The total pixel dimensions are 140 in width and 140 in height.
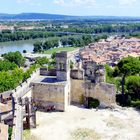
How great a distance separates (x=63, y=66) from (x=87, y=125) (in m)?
7.27

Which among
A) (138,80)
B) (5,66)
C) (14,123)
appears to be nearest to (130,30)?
(5,66)

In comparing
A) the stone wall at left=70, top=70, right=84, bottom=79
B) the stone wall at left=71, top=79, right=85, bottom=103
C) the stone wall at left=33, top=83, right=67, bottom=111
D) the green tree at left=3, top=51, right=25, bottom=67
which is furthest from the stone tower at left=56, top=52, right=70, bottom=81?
the green tree at left=3, top=51, right=25, bottom=67

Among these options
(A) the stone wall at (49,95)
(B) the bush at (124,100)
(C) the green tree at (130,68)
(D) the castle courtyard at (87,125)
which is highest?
(C) the green tree at (130,68)

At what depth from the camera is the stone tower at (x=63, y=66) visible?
32.8m

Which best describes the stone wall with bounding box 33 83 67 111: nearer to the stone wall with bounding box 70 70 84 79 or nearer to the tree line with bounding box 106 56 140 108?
the stone wall with bounding box 70 70 84 79

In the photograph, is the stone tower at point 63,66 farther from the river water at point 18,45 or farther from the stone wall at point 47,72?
the river water at point 18,45

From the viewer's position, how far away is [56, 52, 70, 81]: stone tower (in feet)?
108

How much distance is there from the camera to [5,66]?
54000 millimetres

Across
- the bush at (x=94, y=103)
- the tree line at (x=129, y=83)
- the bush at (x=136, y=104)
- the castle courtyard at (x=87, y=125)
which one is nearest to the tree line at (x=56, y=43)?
Answer: the tree line at (x=129, y=83)

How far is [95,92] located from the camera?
110 ft

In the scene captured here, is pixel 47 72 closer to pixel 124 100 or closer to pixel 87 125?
pixel 124 100

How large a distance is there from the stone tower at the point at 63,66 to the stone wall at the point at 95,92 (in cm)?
160

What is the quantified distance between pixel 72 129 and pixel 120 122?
14.9 ft

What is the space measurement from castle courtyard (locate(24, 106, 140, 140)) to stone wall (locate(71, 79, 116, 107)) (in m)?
1.21
